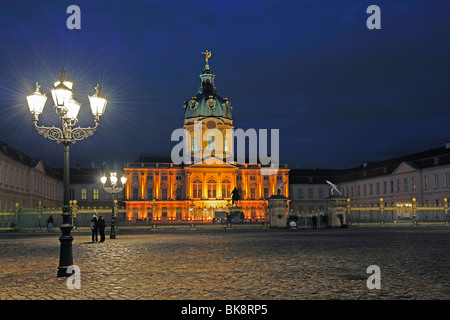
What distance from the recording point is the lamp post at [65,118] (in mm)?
11125

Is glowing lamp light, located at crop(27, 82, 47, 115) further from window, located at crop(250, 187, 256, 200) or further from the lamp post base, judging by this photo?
window, located at crop(250, 187, 256, 200)

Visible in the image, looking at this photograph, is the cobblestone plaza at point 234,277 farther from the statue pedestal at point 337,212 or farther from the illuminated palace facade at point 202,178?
the illuminated palace facade at point 202,178

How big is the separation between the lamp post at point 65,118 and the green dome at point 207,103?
77097 millimetres

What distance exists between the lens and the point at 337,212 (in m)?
39.2

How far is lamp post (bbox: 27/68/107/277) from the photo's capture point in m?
11.1

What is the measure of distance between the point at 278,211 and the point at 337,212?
4.66 metres

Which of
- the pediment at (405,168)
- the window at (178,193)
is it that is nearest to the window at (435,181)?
the pediment at (405,168)

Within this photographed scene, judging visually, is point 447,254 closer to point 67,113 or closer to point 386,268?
point 386,268

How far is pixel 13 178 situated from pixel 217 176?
37283 mm

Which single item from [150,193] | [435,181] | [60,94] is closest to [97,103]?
[60,94]

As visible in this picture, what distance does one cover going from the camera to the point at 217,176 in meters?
85.7

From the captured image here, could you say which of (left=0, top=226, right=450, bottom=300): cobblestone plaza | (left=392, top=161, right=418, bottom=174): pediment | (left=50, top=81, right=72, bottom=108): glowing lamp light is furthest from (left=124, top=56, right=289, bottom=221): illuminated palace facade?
(left=50, top=81, right=72, bottom=108): glowing lamp light

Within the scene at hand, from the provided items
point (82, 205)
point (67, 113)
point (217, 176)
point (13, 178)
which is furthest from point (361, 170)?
point (67, 113)
